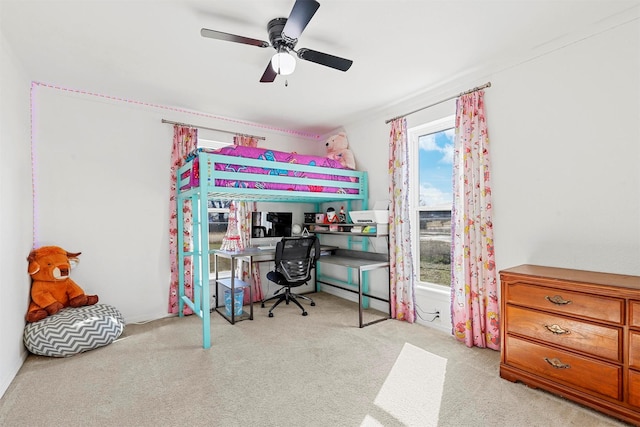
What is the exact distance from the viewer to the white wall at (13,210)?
→ 2156mm

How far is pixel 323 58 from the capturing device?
7.00 feet

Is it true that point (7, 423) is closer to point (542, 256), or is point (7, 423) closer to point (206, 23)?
point (206, 23)

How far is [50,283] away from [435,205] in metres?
4.04

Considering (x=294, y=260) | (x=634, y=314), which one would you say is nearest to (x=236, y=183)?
(x=294, y=260)

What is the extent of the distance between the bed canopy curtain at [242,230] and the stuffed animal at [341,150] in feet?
3.61

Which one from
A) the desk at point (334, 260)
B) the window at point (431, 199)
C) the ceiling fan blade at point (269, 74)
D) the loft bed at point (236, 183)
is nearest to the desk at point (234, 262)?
the desk at point (334, 260)

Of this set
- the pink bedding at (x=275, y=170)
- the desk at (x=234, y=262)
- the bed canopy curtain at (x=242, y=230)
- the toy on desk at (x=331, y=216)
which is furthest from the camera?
the toy on desk at (x=331, y=216)

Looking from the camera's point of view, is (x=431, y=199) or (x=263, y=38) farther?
(x=431, y=199)

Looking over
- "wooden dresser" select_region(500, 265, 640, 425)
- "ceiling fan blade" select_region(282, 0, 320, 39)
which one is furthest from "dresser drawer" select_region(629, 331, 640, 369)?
"ceiling fan blade" select_region(282, 0, 320, 39)

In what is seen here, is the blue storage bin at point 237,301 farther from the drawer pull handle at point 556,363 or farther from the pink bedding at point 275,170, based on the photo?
the drawer pull handle at point 556,363

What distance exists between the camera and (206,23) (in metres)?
2.07

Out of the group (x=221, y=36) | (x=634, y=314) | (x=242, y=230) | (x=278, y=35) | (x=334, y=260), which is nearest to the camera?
(x=634, y=314)

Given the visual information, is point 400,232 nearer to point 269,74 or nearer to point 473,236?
point 473,236

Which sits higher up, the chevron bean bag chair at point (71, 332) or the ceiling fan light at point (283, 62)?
the ceiling fan light at point (283, 62)
